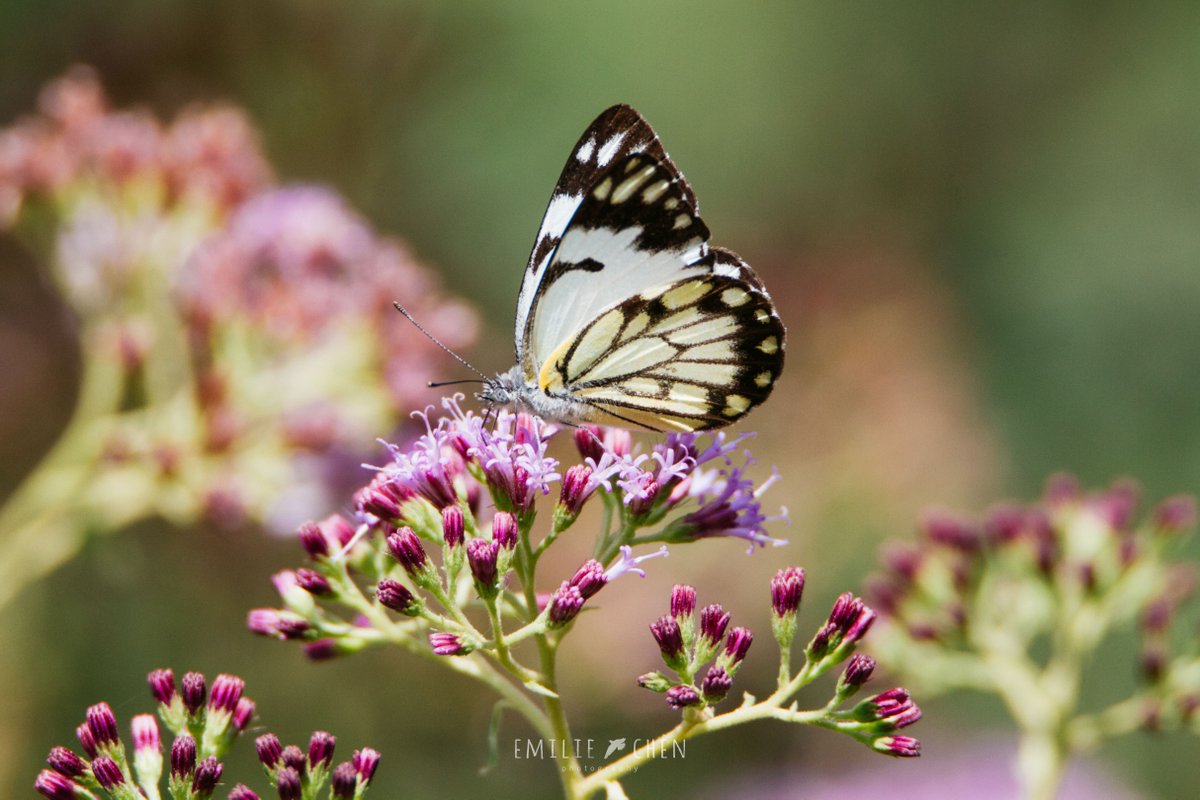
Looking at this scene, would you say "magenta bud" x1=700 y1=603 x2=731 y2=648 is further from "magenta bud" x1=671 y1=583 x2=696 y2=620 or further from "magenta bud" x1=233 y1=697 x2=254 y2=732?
"magenta bud" x1=233 y1=697 x2=254 y2=732

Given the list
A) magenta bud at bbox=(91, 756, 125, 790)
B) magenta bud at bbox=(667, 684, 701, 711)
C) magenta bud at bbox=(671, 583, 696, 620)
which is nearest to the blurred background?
magenta bud at bbox=(91, 756, 125, 790)

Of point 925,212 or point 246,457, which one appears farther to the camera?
point 925,212

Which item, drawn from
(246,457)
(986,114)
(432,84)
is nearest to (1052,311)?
(986,114)

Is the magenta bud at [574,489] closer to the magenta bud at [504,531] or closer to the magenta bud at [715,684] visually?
the magenta bud at [504,531]

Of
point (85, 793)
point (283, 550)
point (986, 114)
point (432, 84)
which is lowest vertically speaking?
point (85, 793)

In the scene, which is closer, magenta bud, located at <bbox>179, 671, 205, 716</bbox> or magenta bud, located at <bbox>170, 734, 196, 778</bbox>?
magenta bud, located at <bbox>170, 734, 196, 778</bbox>

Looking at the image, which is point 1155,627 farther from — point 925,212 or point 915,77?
point 915,77
